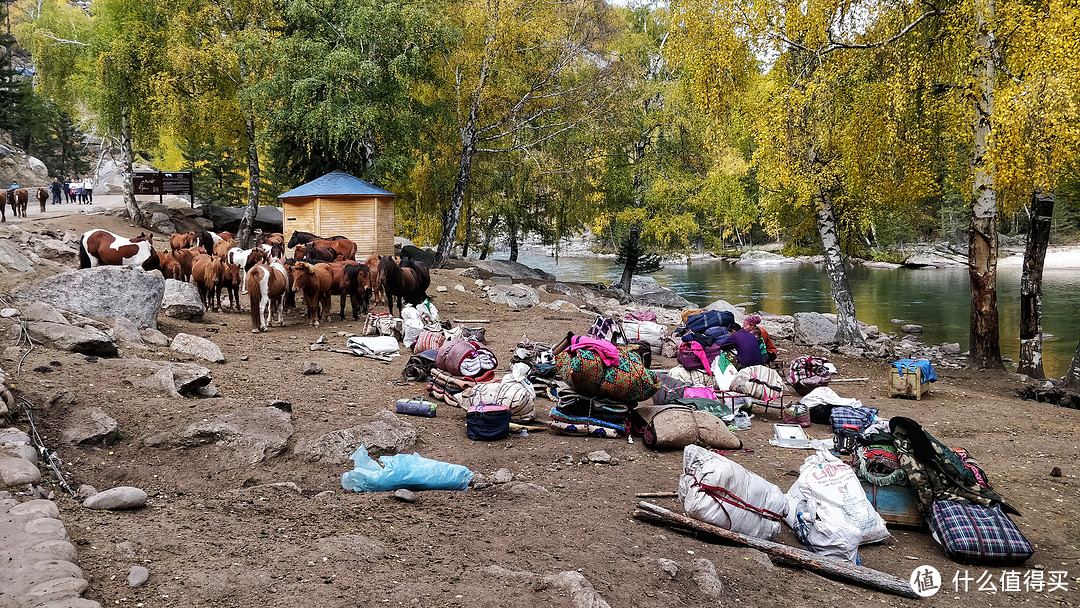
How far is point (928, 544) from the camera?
5.39 meters

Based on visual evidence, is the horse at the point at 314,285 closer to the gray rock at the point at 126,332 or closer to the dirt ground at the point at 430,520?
the gray rock at the point at 126,332

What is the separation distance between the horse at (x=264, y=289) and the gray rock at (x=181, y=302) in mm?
850

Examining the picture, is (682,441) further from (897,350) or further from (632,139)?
(632,139)

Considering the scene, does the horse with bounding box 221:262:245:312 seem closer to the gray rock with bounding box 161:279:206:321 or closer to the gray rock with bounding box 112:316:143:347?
the gray rock with bounding box 161:279:206:321

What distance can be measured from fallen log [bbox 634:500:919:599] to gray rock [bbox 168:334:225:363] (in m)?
6.09

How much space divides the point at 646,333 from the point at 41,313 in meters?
8.29

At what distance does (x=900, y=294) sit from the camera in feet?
96.8

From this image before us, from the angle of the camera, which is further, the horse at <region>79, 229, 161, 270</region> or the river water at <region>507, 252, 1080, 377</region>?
the river water at <region>507, 252, 1080, 377</region>

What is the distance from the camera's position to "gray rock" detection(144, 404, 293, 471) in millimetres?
5844

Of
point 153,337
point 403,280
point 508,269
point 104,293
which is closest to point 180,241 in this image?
point 403,280

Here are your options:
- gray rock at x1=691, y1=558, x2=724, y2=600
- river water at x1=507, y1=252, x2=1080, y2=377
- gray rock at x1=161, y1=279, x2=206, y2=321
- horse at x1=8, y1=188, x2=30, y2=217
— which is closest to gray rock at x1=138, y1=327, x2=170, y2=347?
gray rock at x1=161, y1=279, x2=206, y2=321

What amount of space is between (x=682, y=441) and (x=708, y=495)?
1888 mm

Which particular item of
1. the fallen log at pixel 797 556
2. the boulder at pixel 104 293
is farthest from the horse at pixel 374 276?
the fallen log at pixel 797 556

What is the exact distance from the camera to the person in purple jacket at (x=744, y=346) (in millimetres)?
10016
